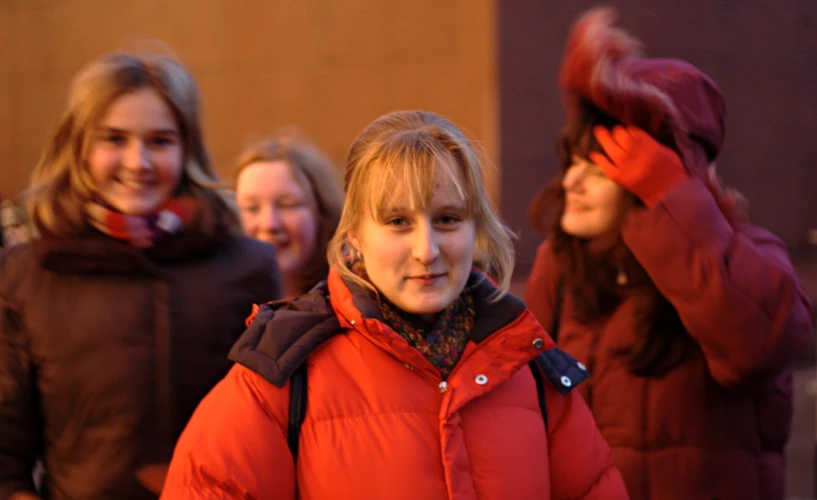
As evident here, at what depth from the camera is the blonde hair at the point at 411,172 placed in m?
2.23

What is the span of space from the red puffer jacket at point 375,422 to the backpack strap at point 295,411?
0.01 metres

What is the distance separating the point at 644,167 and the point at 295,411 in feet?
5.02

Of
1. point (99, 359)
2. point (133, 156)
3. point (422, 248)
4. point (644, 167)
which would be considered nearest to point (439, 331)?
point (422, 248)

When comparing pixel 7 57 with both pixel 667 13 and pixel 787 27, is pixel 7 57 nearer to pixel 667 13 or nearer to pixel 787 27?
pixel 667 13

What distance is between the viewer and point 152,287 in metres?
2.85

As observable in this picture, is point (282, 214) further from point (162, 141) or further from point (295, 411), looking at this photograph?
point (295, 411)

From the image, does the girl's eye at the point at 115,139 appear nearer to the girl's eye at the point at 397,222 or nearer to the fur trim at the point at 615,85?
the girl's eye at the point at 397,222

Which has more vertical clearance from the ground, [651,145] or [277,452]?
[651,145]

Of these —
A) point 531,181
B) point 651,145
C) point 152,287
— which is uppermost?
point 651,145

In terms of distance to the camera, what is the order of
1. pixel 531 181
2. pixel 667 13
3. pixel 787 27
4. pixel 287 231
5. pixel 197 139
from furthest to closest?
pixel 787 27 → pixel 667 13 → pixel 531 181 → pixel 287 231 → pixel 197 139

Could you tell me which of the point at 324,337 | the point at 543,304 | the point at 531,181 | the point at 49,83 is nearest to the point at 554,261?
the point at 543,304

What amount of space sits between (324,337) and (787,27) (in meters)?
8.39

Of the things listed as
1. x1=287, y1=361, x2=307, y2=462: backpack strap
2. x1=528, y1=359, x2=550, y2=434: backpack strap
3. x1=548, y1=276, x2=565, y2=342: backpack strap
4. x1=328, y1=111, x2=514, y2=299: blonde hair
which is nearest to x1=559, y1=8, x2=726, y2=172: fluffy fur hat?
x1=548, y1=276, x2=565, y2=342: backpack strap

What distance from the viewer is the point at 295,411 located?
216 cm
